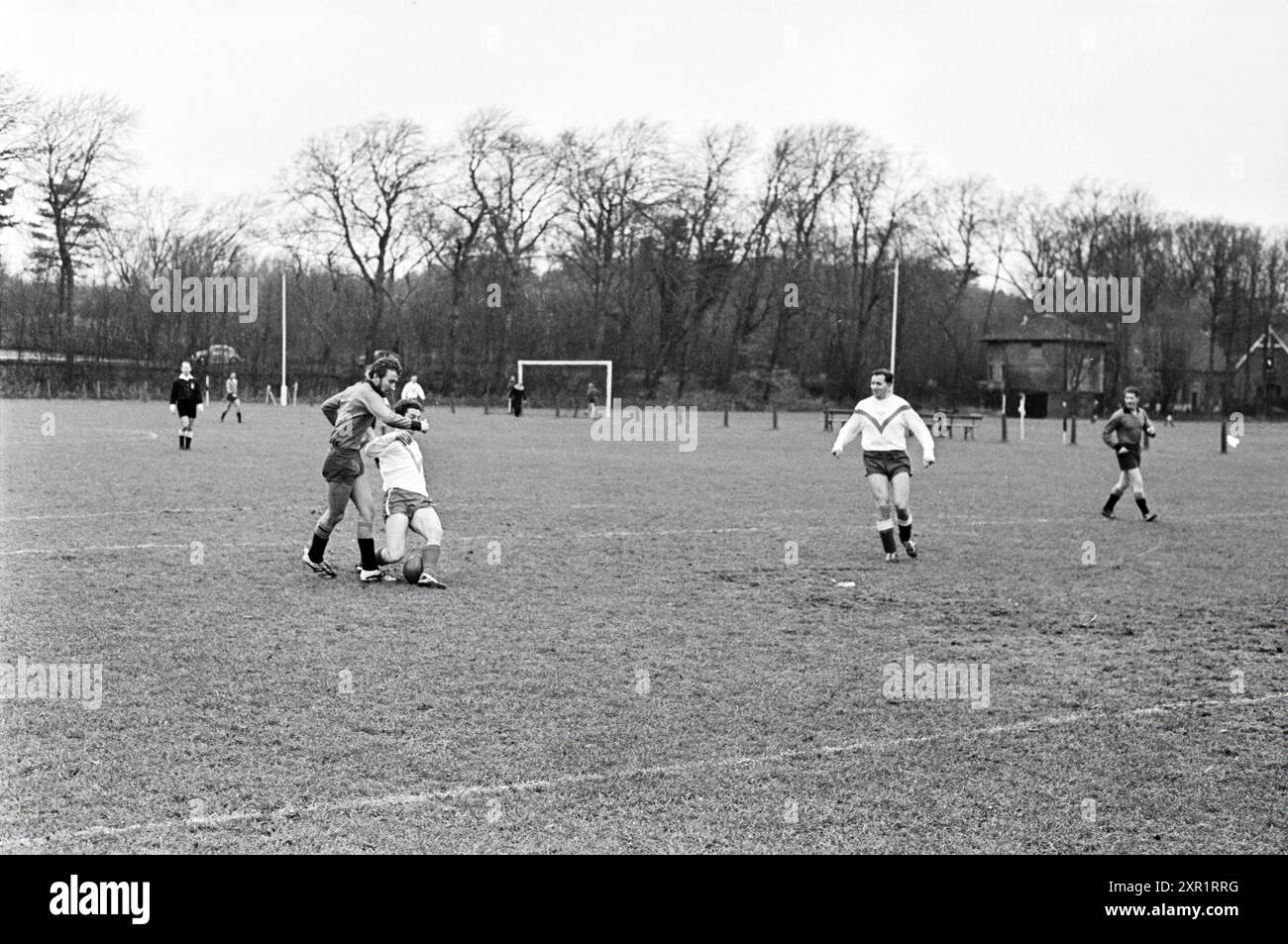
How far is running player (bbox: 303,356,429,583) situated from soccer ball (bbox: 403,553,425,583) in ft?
0.67

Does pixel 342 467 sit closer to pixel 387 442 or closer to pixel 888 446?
pixel 387 442

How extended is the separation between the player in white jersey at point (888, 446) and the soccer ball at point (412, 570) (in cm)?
460

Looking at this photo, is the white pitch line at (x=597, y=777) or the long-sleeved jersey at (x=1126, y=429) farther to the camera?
the long-sleeved jersey at (x=1126, y=429)

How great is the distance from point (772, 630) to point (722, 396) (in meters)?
62.9

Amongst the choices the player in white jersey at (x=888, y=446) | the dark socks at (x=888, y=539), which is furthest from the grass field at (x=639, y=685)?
the player in white jersey at (x=888, y=446)

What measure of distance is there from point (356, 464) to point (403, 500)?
49cm

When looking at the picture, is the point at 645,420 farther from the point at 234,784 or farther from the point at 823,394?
the point at 234,784

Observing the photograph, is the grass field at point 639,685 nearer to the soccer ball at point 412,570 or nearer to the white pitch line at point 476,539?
the white pitch line at point 476,539

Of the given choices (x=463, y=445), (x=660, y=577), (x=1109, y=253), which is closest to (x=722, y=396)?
(x=1109, y=253)

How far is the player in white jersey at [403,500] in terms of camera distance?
10.8 meters

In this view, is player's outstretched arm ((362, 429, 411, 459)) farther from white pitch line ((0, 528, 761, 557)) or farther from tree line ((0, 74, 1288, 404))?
tree line ((0, 74, 1288, 404))

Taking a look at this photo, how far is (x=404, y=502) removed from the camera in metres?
10.9

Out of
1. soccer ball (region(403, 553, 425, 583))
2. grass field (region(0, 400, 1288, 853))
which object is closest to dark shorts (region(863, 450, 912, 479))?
grass field (region(0, 400, 1288, 853))

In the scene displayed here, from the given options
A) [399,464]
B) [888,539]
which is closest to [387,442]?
[399,464]
